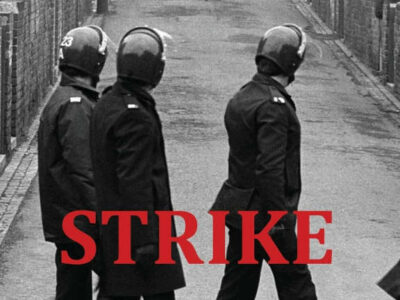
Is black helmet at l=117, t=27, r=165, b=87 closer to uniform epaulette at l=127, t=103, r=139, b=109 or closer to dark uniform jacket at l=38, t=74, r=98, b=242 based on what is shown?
uniform epaulette at l=127, t=103, r=139, b=109

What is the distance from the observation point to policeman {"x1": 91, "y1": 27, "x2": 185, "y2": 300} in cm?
623

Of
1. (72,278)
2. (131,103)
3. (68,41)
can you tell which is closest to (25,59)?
(68,41)

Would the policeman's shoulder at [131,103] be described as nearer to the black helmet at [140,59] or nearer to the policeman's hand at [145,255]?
the black helmet at [140,59]

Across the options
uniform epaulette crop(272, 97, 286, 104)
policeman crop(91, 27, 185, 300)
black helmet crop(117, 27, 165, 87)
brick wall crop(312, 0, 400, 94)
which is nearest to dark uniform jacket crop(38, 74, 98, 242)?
policeman crop(91, 27, 185, 300)

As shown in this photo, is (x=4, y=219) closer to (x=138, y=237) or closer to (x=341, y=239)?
(x=341, y=239)

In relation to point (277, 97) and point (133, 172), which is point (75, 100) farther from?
point (277, 97)

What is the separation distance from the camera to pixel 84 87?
7266mm

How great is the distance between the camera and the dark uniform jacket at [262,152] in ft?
23.0

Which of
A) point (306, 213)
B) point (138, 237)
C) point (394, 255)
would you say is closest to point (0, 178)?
point (306, 213)

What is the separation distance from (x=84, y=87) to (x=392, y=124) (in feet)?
41.1

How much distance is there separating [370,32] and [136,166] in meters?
19.7

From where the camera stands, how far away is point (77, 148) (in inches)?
275

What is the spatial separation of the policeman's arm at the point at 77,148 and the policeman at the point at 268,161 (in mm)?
863

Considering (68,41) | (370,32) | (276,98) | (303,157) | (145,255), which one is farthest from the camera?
(370,32)
